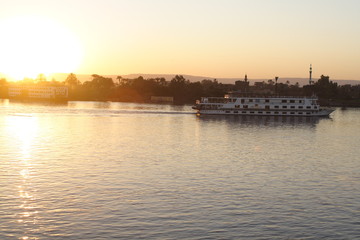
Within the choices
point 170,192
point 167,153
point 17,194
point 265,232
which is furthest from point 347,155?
point 17,194

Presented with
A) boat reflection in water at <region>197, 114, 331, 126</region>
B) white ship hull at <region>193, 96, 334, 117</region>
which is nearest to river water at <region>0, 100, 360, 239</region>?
boat reflection in water at <region>197, 114, 331, 126</region>

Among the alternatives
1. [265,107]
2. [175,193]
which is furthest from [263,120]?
[175,193]

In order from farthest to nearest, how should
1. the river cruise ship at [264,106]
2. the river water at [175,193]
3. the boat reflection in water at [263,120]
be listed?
the river cruise ship at [264,106]
the boat reflection in water at [263,120]
the river water at [175,193]

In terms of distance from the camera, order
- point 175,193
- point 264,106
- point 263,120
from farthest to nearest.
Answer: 1. point 264,106
2. point 263,120
3. point 175,193

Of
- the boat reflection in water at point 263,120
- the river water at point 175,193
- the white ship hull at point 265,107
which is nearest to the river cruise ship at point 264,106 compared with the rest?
the white ship hull at point 265,107

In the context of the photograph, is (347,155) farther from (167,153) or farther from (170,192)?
(170,192)

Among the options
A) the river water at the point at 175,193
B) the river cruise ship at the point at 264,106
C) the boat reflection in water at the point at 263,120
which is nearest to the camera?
the river water at the point at 175,193

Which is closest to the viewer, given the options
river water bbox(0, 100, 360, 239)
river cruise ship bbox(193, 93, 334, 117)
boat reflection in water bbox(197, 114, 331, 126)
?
river water bbox(0, 100, 360, 239)

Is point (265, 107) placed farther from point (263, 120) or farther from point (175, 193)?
point (175, 193)

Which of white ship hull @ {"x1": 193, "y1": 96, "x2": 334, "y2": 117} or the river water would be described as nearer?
the river water

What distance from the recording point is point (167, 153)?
165 feet

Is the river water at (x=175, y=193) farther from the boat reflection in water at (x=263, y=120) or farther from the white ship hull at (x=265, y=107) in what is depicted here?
the white ship hull at (x=265, y=107)

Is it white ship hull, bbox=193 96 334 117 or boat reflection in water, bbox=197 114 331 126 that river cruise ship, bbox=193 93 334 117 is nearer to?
white ship hull, bbox=193 96 334 117

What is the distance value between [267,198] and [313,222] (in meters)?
5.30
